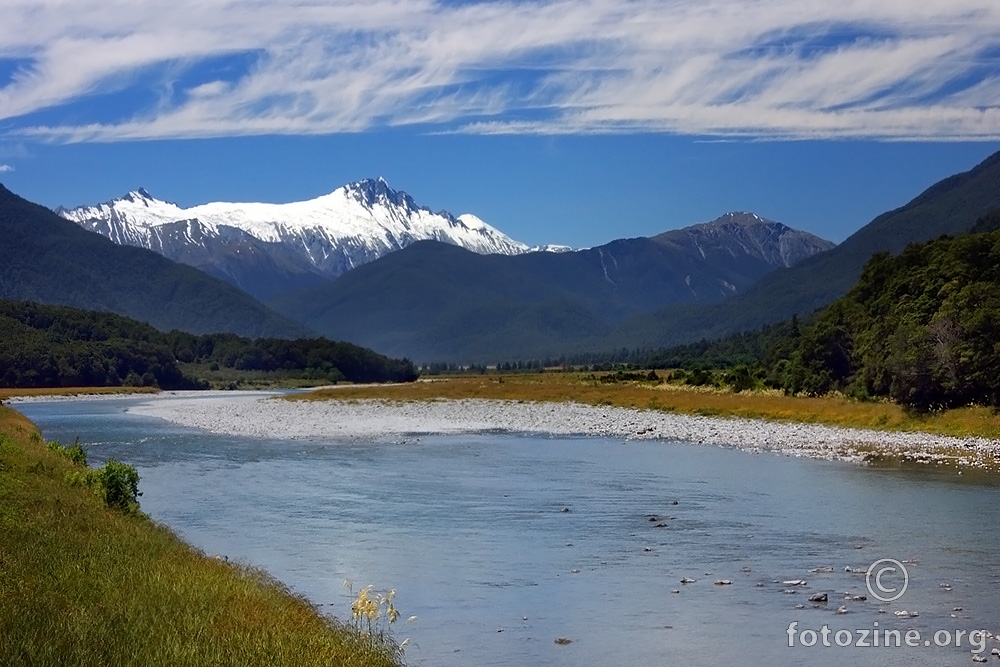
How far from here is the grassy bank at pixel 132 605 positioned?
12.8 meters

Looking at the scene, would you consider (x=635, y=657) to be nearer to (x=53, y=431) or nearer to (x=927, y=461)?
(x=927, y=461)

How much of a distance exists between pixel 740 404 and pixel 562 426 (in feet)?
46.4

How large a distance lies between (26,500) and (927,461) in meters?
35.2

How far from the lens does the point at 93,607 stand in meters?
14.5

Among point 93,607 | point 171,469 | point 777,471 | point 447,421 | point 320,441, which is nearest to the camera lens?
point 93,607

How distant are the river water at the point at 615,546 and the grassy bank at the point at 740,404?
14640 millimetres

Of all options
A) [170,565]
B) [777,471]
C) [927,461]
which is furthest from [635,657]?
[927,461]

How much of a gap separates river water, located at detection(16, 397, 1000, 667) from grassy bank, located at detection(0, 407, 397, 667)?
→ 246cm

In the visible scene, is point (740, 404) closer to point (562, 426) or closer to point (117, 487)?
point (562, 426)

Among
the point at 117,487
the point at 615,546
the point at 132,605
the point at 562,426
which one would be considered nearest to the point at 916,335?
the point at 562,426

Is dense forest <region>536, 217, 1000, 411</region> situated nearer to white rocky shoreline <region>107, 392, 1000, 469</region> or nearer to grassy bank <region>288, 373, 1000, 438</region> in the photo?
grassy bank <region>288, 373, 1000, 438</region>

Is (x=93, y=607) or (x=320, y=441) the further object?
(x=320, y=441)

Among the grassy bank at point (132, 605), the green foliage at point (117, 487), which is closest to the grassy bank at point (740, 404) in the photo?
the green foliage at point (117, 487)

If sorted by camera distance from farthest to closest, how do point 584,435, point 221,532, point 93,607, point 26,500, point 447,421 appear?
point 447,421
point 584,435
point 221,532
point 26,500
point 93,607
